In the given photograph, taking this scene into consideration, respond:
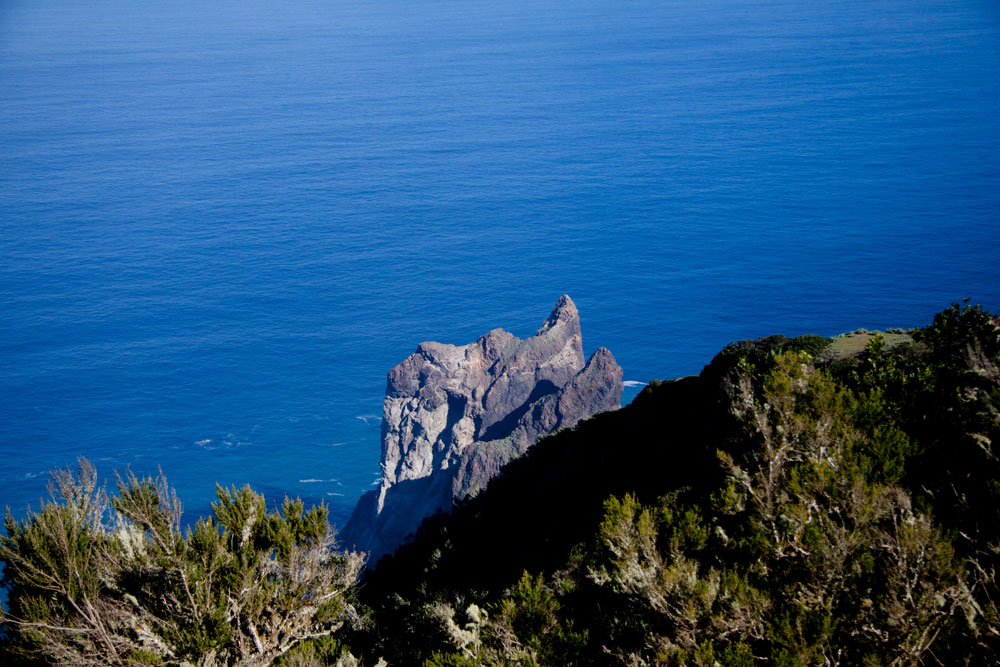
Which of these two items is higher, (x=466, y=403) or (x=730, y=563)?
(x=466, y=403)

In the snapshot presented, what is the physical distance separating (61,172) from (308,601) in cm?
18733

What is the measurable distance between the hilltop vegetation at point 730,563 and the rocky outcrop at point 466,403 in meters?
51.5

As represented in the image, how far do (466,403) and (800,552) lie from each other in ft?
229

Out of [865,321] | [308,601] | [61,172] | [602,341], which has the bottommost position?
[308,601]

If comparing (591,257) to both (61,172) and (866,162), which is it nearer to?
(866,162)

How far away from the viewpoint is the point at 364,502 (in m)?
82.8

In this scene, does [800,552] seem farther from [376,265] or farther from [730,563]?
[376,265]

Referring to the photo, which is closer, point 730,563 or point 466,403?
point 730,563

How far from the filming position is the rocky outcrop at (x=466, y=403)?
3100 inches

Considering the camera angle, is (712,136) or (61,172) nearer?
(61,172)

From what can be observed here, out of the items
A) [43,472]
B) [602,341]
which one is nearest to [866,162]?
[602,341]

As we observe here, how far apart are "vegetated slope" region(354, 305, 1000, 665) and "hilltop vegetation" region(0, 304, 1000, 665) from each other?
5 cm

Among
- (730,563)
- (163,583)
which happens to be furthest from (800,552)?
(163,583)

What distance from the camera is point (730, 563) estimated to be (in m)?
16.1
